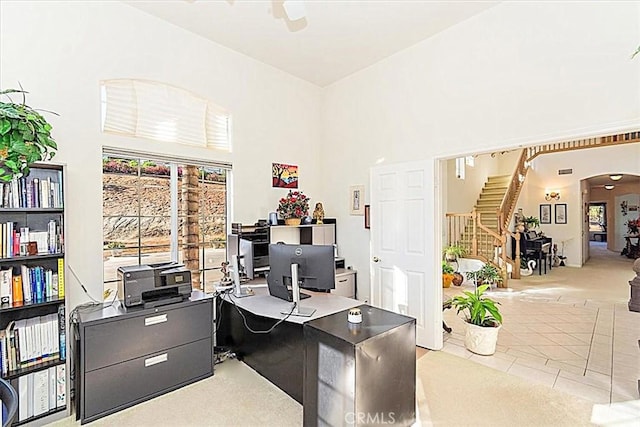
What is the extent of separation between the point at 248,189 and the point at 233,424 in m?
2.61

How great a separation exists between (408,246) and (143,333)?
9.37ft

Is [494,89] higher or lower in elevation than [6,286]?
higher

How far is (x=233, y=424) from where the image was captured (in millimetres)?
2371

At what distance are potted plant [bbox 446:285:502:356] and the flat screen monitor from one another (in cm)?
188

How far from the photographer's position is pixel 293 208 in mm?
4312

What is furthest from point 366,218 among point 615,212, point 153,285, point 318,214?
point 615,212

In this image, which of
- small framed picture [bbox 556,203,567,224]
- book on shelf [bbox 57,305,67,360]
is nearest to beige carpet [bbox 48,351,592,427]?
book on shelf [bbox 57,305,67,360]

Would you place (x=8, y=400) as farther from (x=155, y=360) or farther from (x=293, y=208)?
(x=293, y=208)

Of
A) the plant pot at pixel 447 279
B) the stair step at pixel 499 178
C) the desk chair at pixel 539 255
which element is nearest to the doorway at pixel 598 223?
the stair step at pixel 499 178

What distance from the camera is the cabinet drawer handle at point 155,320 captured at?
2.69 metres

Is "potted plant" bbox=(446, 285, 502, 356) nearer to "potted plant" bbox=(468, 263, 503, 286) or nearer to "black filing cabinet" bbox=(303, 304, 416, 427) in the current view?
"black filing cabinet" bbox=(303, 304, 416, 427)

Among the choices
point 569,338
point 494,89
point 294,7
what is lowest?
point 569,338

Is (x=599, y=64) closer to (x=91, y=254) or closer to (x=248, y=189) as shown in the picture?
(x=248, y=189)

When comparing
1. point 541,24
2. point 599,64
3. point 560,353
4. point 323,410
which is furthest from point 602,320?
point 323,410
